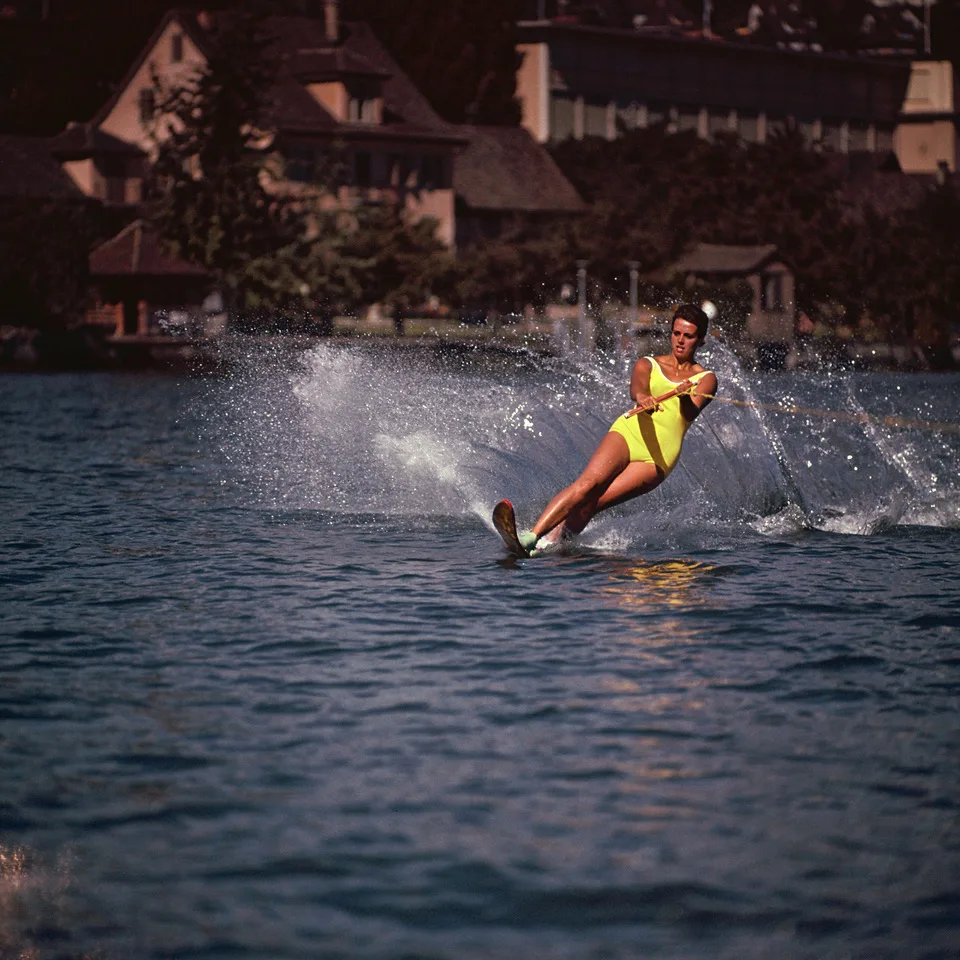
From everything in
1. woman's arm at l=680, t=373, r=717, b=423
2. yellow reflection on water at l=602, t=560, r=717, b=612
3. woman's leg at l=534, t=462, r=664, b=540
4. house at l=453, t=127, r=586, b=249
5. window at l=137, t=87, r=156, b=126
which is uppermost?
window at l=137, t=87, r=156, b=126

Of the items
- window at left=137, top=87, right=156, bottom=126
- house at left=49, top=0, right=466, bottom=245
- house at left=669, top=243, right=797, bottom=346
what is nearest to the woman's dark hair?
house at left=669, top=243, right=797, bottom=346

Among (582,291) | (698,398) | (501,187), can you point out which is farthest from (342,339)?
(698,398)

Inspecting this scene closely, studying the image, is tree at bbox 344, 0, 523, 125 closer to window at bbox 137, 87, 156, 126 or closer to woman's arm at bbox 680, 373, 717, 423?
window at bbox 137, 87, 156, 126

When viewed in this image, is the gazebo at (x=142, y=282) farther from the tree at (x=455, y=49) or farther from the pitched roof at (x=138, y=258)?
the tree at (x=455, y=49)

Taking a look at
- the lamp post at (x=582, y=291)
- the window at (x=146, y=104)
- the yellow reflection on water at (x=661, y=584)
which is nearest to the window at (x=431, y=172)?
the lamp post at (x=582, y=291)

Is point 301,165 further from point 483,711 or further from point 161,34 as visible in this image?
point 483,711

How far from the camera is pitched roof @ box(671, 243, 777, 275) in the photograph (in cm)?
8262

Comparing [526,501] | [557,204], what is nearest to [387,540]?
[526,501]

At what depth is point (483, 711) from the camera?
36.4 feet

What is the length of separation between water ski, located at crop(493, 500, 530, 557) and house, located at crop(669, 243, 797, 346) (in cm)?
6162

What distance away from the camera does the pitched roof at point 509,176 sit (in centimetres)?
10138

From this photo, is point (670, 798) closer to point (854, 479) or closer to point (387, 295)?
point (854, 479)

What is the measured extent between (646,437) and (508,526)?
1.31 metres

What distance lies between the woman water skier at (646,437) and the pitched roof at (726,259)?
65995 millimetres
